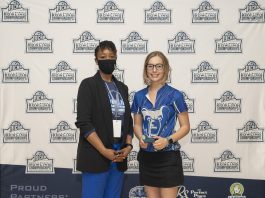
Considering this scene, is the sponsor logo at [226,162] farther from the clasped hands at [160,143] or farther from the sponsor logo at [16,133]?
the sponsor logo at [16,133]

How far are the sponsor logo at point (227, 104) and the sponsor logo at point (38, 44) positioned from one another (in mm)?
1824

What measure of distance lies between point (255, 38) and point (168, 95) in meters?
1.57

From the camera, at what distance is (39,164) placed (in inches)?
122

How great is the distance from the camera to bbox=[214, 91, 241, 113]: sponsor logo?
3096 millimetres

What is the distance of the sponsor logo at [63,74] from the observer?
121 inches

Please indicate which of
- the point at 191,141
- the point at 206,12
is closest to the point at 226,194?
the point at 191,141

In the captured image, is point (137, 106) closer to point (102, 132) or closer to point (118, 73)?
point (102, 132)

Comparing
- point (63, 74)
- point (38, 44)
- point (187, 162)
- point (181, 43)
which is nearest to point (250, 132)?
point (187, 162)

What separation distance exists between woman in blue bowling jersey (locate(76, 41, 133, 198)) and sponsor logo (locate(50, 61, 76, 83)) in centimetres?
103

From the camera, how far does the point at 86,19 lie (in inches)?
120

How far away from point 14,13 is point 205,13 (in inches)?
77.6

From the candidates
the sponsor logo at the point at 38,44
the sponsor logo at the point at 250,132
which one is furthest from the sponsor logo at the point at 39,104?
the sponsor logo at the point at 250,132

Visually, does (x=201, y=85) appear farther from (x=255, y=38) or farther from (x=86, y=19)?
(x=86, y=19)

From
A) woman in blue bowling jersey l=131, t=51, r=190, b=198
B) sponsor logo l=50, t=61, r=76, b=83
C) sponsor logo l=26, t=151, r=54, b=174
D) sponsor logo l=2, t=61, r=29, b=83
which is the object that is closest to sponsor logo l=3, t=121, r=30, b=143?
sponsor logo l=26, t=151, r=54, b=174
